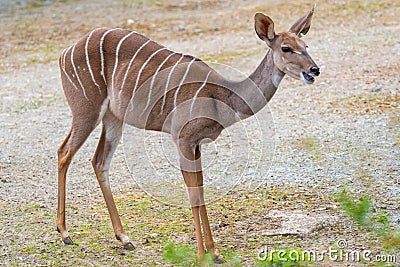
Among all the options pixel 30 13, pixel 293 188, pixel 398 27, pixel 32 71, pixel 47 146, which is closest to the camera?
pixel 293 188

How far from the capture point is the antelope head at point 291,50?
418cm

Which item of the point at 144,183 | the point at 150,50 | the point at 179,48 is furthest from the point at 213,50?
the point at 150,50

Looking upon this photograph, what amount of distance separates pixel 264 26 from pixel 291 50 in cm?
24

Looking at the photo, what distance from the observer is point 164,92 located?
14.9 ft

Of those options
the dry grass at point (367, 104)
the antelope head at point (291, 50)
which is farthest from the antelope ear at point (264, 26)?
the dry grass at point (367, 104)

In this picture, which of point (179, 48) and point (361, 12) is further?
point (361, 12)

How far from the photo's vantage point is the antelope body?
4340 millimetres

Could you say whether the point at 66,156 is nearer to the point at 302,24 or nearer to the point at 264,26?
the point at 264,26

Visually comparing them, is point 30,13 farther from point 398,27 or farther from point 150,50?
point 150,50

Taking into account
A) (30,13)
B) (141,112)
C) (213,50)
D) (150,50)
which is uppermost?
(150,50)

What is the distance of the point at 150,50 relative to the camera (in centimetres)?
469

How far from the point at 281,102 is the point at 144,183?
8.42 feet

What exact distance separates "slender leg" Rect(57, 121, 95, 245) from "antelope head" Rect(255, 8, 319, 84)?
46.8 inches

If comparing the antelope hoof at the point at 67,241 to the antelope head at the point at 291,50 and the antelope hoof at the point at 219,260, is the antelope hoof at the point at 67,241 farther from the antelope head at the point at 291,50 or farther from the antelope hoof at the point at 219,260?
the antelope head at the point at 291,50
